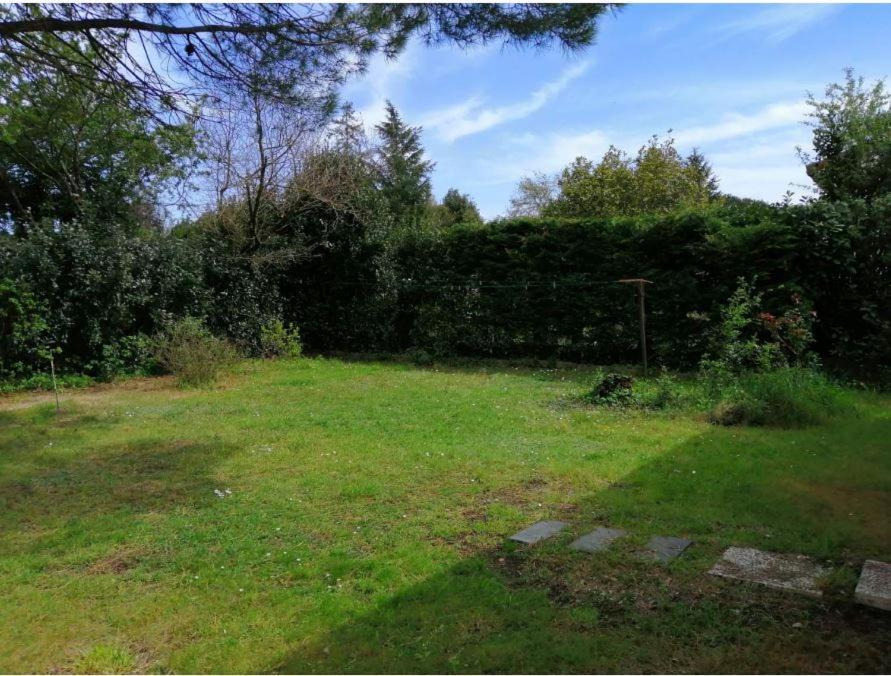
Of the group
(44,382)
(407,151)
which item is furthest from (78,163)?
(407,151)

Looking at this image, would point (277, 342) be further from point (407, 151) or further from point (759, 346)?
point (407, 151)

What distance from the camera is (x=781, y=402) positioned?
6172mm

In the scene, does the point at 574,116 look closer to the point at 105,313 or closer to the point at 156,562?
the point at 156,562

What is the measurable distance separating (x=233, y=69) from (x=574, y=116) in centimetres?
408

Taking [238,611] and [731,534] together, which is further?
[731,534]

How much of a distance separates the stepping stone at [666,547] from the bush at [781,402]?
130 inches

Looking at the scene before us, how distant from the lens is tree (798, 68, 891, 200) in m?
10.0

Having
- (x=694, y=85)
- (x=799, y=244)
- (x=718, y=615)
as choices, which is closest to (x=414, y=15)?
(x=694, y=85)

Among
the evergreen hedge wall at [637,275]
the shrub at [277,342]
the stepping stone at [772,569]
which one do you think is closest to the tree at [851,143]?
the evergreen hedge wall at [637,275]

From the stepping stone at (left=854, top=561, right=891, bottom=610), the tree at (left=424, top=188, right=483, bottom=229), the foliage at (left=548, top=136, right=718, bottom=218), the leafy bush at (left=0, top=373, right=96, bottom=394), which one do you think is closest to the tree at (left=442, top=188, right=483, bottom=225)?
the tree at (left=424, top=188, right=483, bottom=229)

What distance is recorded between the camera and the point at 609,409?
7102 mm

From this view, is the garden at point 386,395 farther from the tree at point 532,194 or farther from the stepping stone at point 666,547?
the tree at point 532,194

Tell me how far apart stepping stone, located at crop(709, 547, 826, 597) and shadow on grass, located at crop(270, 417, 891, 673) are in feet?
0.22

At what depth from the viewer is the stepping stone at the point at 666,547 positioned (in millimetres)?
3191
